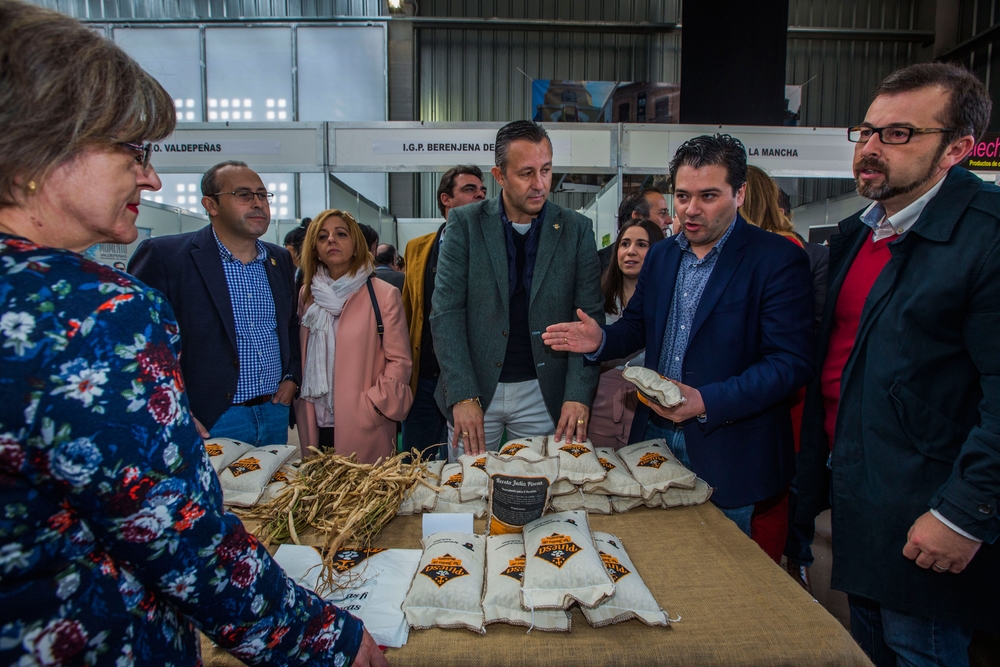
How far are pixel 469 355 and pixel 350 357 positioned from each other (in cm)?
70

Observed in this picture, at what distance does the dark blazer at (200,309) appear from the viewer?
213 centimetres

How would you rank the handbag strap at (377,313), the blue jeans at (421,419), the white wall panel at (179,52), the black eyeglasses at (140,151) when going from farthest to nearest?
the white wall panel at (179,52) < the blue jeans at (421,419) < the handbag strap at (377,313) < the black eyeglasses at (140,151)

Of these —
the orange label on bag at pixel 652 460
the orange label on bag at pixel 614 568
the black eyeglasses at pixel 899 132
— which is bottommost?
the orange label on bag at pixel 614 568

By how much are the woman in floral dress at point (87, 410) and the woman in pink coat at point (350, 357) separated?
172 centimetres

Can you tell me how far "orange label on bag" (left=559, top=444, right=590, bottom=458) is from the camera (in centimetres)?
162

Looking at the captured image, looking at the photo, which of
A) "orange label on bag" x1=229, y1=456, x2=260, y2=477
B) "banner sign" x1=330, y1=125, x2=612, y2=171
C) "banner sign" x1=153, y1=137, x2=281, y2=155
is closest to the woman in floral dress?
"orange label on bag" x1=229, y1=456, x2=260, y2=477

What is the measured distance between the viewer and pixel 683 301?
71.5 inches

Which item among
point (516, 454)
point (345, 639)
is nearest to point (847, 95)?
point (516, 454)

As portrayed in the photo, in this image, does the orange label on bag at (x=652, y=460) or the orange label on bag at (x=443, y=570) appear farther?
the orange label on bag at (x=652, y=460)

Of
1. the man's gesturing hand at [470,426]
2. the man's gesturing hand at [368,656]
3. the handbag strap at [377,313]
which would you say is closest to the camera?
the man's gesturing hand at [368,656]

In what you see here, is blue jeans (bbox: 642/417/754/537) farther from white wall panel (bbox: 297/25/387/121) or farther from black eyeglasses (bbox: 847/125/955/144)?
white wall panel (bbox: 297/25/387/121)

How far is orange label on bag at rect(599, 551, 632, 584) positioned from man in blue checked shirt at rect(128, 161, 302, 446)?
59.6 inches

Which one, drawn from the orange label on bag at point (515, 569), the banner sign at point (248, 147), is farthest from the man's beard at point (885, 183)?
the banner sign at point (248, 147)

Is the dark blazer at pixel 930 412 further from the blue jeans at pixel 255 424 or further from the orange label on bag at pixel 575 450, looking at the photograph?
the blue jeans at pixel 255 424
